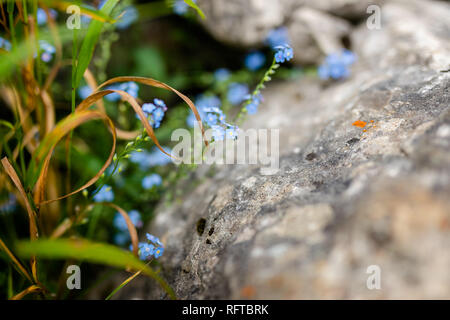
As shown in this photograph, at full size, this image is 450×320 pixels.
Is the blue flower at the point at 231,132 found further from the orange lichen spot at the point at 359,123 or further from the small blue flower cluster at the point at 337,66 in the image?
the small blue flower cluster at the point at 337,66

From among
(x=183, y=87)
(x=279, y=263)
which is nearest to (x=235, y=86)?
(x=183, y=87)

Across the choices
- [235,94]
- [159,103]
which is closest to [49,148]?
[159,103]

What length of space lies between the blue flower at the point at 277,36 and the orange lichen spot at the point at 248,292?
2135 millimetres

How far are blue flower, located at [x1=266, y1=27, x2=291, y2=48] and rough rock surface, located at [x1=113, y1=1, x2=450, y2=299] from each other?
2.20 feet

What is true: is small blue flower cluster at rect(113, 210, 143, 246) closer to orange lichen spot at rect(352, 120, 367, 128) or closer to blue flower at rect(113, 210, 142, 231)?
blue flower at rect(113, 210, 142, 231)

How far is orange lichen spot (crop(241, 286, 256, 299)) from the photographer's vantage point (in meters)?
1.12

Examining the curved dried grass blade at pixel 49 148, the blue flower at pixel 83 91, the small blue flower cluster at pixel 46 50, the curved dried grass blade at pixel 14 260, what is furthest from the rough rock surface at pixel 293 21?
the curved dried grass blade at pixel 14 260

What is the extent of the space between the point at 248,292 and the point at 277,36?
87.7 inches

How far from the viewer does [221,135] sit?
172 cm

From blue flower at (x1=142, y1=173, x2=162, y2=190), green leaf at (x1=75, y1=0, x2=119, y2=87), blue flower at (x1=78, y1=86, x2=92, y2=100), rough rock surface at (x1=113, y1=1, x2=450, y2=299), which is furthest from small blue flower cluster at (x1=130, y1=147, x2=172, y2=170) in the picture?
green leaf at (x1=75, y1=0, x2=119, y2=87)

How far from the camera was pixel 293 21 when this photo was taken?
2873mm
